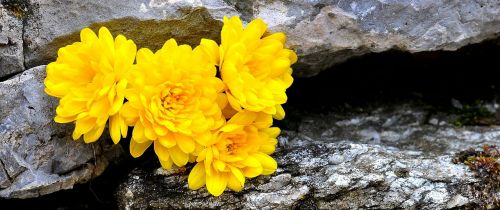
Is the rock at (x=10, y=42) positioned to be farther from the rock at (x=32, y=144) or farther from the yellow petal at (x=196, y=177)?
the yellow petal at (x=196, y=177)

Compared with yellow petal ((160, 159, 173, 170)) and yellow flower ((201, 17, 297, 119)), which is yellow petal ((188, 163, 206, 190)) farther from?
yellow flower ((201, 17, 297, 119))

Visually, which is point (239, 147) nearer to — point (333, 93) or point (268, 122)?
point (268, 122)

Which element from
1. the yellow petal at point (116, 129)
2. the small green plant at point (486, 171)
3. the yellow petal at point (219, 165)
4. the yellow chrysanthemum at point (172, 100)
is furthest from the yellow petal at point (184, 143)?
the small green plant at point (486, 171)

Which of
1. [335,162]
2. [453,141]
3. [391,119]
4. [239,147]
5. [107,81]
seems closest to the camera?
[107,81]

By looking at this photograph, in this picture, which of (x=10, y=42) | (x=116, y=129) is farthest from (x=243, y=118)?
(x=10, y=42)

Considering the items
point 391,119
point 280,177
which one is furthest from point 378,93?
point 280,177

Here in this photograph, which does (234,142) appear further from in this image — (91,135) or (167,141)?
(91,135)
